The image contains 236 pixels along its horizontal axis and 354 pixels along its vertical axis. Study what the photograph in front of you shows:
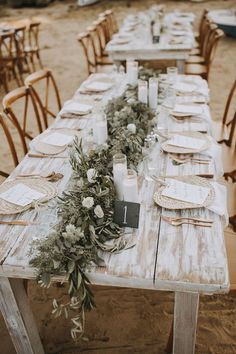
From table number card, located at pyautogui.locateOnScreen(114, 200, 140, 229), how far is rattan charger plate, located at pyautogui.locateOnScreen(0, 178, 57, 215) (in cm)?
34

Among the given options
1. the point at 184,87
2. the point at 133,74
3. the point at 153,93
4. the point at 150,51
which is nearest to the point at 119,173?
the point at 153,93

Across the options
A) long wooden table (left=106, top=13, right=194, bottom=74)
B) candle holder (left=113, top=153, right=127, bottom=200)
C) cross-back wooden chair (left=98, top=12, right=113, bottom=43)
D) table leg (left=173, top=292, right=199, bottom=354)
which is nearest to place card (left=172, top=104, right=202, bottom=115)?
candle holder (left=113, top=153, right=127, bottom=200)

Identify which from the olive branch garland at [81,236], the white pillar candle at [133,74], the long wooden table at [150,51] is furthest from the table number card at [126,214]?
the long wooden table at [150,51]

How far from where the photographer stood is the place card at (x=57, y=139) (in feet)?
6.04

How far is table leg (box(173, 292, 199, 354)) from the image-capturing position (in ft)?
3.72

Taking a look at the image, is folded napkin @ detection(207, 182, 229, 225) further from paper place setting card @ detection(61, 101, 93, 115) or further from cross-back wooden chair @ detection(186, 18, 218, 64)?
cross-back wooden chair @ detection(186, 18, 218, 64)

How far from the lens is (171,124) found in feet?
6.68

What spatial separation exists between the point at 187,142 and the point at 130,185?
66cm

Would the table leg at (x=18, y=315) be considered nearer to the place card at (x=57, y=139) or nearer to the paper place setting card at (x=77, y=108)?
the place card at (x=57, y=139)

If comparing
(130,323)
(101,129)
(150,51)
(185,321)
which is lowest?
(130,323)

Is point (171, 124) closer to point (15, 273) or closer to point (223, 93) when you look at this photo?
point (15, 273)

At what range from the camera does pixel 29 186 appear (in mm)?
1494

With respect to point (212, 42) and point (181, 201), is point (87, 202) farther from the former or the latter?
point (212, 42)

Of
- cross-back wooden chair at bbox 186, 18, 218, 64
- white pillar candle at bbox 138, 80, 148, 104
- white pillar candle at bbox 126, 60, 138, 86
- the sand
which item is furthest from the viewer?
cross-back wooden chair at bbox 186, 18, 218, 64
